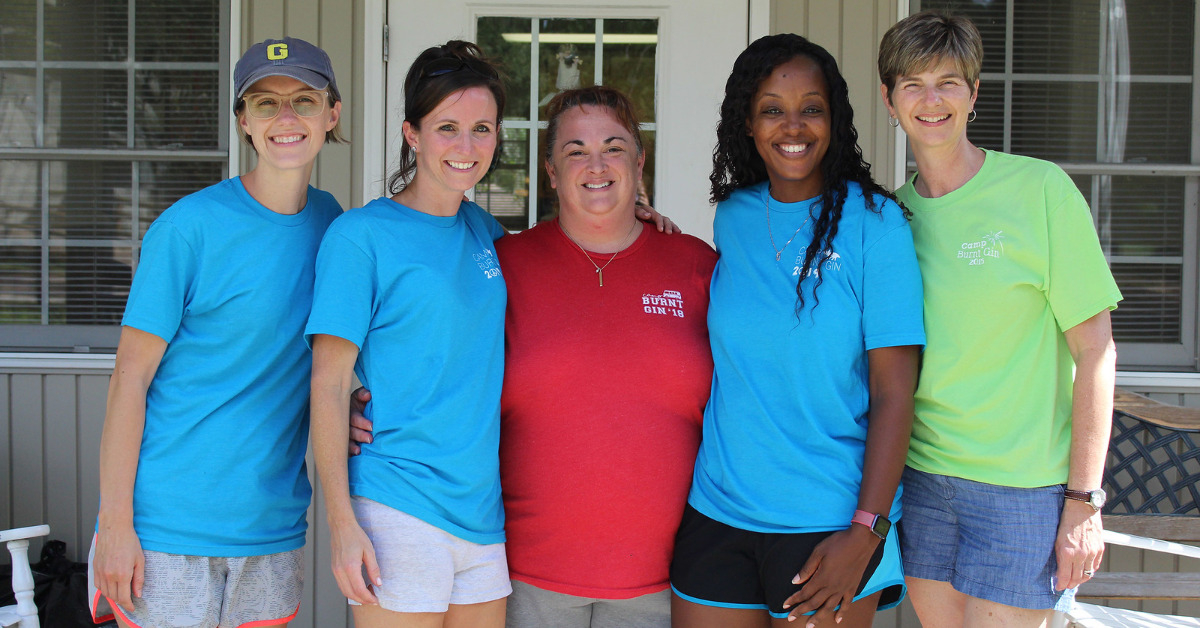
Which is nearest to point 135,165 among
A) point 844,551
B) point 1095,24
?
point 844,551

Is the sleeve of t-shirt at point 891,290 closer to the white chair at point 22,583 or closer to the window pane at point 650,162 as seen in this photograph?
the window pane at point 650,162

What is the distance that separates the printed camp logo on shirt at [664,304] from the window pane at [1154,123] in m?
2.41

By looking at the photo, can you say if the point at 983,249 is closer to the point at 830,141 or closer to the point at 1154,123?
the point at 830,141

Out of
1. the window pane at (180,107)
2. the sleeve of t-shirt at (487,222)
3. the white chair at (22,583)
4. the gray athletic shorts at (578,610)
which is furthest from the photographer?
the window pane at (180,107)

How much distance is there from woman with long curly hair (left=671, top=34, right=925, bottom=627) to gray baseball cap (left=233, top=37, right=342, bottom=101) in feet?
3.03

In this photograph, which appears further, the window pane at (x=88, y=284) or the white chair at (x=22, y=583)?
the window pane at (x=88, y=284)

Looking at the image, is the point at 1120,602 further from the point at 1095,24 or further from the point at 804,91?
the point at 804,91

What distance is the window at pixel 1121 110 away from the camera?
3.28 metres

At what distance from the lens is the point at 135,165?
10.8ft

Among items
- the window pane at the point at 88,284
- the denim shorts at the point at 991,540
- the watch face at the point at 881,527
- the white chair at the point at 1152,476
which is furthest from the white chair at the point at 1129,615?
the window pane at the point at 88,284

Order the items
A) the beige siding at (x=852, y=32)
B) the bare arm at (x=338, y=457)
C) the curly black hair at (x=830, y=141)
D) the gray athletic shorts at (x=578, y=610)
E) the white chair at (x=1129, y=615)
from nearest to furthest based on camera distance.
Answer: the bare arm at (x=338, y=457), the curly black hair at (x=830, y=141), the gray athletic shorts at (x=578, y=610), the white chair at (x=1129, y=615), the beige siding at (x=852, y=32)

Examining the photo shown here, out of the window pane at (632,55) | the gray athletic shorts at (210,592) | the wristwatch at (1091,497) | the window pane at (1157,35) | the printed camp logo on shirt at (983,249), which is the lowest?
the gray athletic shorts at (210,592)

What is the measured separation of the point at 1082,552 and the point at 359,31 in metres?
2.74

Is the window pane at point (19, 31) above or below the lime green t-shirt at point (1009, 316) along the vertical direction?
above
